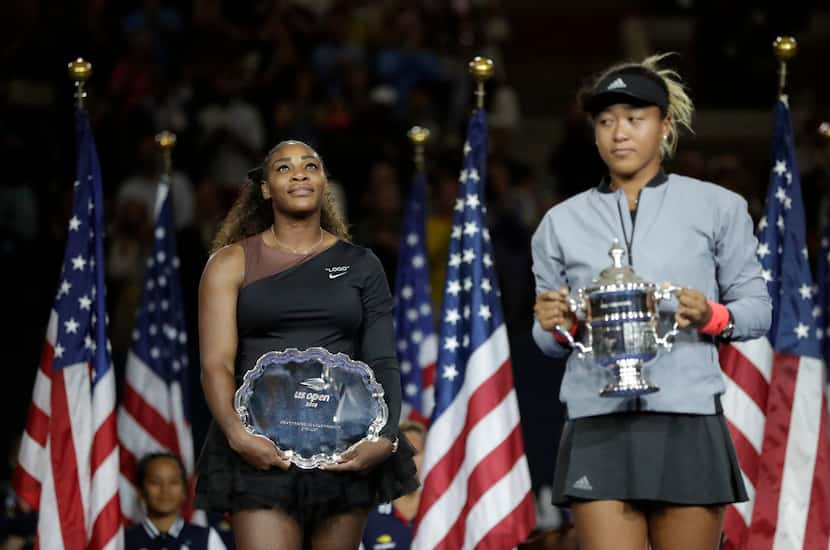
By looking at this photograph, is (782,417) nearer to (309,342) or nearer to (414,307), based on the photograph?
(309,342)

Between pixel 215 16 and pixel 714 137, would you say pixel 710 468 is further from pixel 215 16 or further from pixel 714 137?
pixel 714 137

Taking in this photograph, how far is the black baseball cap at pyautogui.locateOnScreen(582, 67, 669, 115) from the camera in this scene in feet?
14.4

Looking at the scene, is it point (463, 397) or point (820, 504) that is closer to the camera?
point (820, 504)

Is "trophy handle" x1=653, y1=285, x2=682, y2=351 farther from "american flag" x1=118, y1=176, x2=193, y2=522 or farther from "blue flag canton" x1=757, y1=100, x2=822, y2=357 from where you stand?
"american flag" x1=118, y1=176, x2=193, y2=522

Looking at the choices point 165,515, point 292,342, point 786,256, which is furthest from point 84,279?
point 786,256

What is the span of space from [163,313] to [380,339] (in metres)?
3.35

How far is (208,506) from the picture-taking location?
461 cm

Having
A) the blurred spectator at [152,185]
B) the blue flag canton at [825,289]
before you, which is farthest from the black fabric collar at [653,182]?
the blurred spectator at [152,185]

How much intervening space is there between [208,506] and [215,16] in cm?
786

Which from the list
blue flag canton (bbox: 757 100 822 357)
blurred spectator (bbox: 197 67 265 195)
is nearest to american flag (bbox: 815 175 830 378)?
blue flag canton (bbox: 757 100 822 357)

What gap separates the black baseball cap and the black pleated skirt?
2.70 feet

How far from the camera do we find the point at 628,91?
173 inches

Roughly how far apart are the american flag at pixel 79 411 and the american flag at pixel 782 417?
93.2 inches

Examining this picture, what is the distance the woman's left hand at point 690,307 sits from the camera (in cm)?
414
